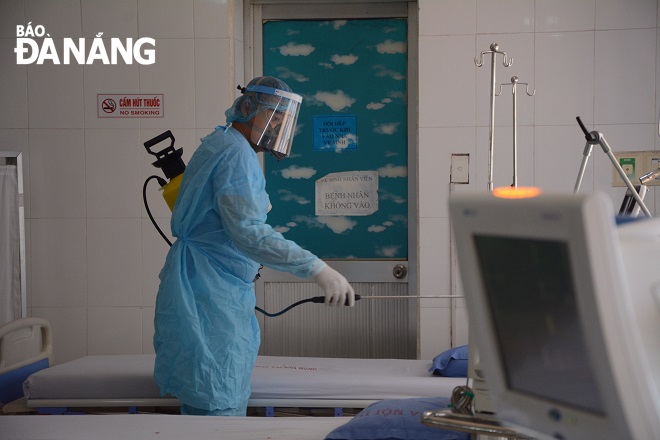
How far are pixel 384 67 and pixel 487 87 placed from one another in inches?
24.9

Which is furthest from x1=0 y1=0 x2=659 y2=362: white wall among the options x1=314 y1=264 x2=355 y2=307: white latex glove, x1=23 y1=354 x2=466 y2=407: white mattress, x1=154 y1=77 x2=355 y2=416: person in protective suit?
x1=314 y1=264 x2=355 y2=307: white latex glove

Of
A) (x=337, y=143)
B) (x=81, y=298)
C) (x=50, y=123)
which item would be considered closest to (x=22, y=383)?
(x=81, y=298)

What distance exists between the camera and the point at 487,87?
4000 millimetres

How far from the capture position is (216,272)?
2645 mm

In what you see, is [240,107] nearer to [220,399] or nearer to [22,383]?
[220,399]

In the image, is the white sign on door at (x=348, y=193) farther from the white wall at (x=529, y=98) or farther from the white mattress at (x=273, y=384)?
the white mattress at (x=273, y=384)

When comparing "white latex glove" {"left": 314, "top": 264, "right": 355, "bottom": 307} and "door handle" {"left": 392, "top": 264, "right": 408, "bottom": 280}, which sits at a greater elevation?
"white latex glove" {"left": 314, "top": 264, "right": 355, "bottom": 307}

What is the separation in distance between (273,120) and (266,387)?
1.02 metres

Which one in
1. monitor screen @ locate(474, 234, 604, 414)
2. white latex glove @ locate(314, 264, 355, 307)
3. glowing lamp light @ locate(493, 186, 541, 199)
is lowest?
white latex glove @ locate(314, 264, 355, 307)

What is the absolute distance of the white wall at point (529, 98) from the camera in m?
3.96

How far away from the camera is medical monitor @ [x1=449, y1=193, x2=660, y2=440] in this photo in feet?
2.66

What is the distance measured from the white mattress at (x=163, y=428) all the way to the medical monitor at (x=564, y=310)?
125cm

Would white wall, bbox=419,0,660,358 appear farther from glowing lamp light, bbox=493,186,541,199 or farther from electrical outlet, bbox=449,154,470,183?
glowing lamp light, bbox=493,186,541,199

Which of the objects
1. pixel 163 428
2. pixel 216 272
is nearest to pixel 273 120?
pixel 216 272
